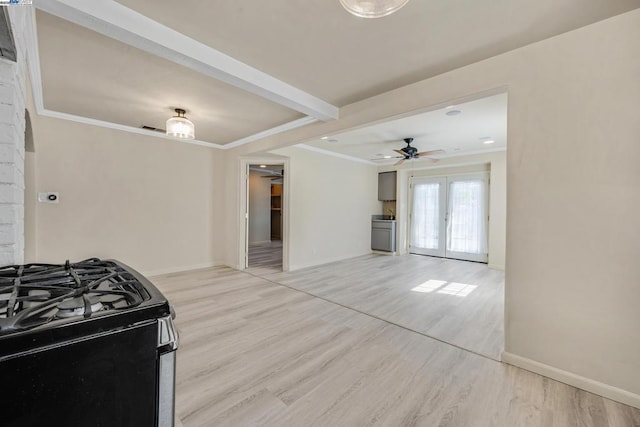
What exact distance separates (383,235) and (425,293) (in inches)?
129

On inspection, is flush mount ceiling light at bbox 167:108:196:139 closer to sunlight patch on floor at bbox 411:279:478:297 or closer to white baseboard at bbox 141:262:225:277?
white baseboard at bbox 141:262:225:277

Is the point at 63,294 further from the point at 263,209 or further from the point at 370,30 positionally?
the point at 263,209

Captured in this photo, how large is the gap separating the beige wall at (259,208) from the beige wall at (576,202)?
7.48 m

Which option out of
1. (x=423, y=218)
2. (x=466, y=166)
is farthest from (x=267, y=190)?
(x=466, y=166)

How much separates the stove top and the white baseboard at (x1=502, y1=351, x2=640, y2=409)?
8.38 feet

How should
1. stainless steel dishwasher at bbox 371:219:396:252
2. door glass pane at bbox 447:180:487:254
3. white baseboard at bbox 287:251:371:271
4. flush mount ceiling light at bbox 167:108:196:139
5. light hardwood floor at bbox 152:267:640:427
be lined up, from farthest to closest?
1. stainless steel dishwasher at bbox 371:219:396:252
2. door glass pane at bbox 447:180:487:254
3. white baseboard at bbox 287:251:371:271
4. flush mount ceiling light at bbox 167:108:196:139
5. light hardwood floor at bbox 152:267:640:427

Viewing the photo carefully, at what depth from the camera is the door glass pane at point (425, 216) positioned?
268 inches

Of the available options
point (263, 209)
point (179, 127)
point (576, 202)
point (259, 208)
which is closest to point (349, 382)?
point (576, 202)

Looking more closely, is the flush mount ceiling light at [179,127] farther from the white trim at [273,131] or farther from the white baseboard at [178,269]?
the white baseboard at [178,269]

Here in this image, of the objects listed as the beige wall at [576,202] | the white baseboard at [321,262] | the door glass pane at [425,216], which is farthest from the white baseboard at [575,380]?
the door glass pane at [425,216]

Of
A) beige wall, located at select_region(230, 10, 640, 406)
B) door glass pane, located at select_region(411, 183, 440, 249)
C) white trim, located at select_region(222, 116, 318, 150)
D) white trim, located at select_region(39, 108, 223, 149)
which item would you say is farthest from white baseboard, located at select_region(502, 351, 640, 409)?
white trim, located at select_region(39, 108, 223, 149)

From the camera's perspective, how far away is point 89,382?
2.17ft

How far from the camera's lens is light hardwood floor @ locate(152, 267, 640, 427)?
156 centimetres

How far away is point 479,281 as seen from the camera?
14.7 feet
